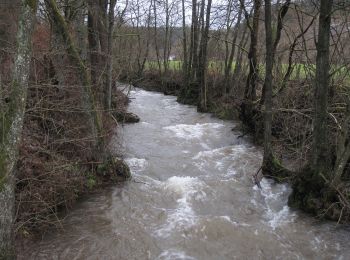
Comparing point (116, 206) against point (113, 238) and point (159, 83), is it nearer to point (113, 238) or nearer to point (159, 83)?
point (113, 238)

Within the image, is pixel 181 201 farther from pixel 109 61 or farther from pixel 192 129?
pixel 192 129

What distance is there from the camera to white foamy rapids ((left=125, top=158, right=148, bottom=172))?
11883mm

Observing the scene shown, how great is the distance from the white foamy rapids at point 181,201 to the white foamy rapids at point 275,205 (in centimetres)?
161

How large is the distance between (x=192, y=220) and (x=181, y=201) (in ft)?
3.56

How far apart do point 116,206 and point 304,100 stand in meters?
7.70

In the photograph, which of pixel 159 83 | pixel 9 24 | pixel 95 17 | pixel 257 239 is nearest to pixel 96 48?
pixel 95 17

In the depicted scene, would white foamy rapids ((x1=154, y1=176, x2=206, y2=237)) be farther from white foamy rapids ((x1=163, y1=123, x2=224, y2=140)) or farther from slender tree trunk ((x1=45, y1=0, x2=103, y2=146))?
white foamy rapids ((x1=163, y1=123, x2=224, y2=140))

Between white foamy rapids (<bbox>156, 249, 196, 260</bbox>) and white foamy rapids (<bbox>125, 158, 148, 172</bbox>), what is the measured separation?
4.72m

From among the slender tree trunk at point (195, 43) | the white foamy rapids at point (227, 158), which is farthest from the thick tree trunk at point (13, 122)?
the slender tree trunk at point (195, 43)

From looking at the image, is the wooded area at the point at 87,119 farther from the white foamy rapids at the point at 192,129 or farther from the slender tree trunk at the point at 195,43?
the slender tree trunk at the point at 195,43

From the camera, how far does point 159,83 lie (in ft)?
113

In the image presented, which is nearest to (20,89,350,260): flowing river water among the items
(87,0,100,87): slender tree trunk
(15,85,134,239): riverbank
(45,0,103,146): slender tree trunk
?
(15,85,134,239): riverbank

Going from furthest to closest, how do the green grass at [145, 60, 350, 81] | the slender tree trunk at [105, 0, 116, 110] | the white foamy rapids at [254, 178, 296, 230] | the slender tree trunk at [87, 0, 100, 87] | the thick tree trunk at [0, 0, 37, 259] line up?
1. the slender tree trunk at [105, 0, 116, 110]
2. the green grass at [145, 60, 350, 81]
3. the slender tree trunk at [87, 0, 100, 87]
4. the white foamy rapids at [254, 178, 296, 230]
5. the thick tree trunk at [0, 0, 37, 259]

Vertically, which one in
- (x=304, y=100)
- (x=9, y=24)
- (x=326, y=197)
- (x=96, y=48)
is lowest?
(x=326, y=197)
